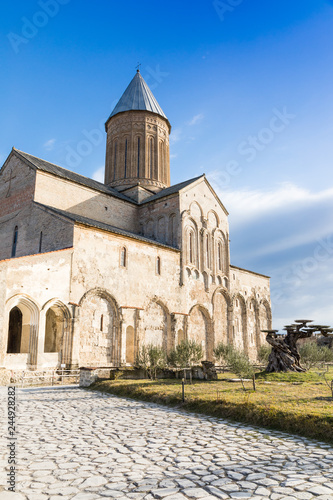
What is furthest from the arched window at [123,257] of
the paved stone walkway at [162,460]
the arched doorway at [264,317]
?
the arched doorway at [264,317]

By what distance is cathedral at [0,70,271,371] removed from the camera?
52.7 feet

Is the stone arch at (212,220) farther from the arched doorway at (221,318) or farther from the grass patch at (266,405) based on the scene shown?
the grass patch at (266,405)

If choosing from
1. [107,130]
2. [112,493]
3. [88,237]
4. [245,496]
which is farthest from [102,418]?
[107,130]

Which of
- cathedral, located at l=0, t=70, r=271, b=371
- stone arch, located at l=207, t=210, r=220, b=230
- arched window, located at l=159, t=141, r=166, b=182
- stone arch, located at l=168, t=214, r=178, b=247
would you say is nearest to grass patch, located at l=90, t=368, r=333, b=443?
cathedral, located at l=0, t=70, r=271, b=371

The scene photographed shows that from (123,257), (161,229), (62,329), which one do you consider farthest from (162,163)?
(62,329)

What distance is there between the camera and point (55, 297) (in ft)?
52.7

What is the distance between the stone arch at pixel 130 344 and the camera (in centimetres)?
1905

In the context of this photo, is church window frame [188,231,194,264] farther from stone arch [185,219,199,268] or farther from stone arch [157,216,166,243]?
stone arch [157,216,166,243]

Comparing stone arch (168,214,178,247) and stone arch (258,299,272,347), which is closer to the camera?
stone arch (168,214,178,247)

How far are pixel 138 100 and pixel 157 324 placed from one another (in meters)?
20.3

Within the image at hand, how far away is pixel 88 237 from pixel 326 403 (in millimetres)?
13276

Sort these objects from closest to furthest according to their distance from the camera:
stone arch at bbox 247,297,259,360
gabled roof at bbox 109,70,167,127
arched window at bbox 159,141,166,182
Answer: stone arch at bbox 247,297,259,360, arched window at bbox 159,141,166,182, gabled roof at bbox 109,70,167,127

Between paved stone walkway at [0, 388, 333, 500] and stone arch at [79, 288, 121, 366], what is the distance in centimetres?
940

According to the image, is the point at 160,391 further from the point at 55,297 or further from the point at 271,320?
the point at 271,320
